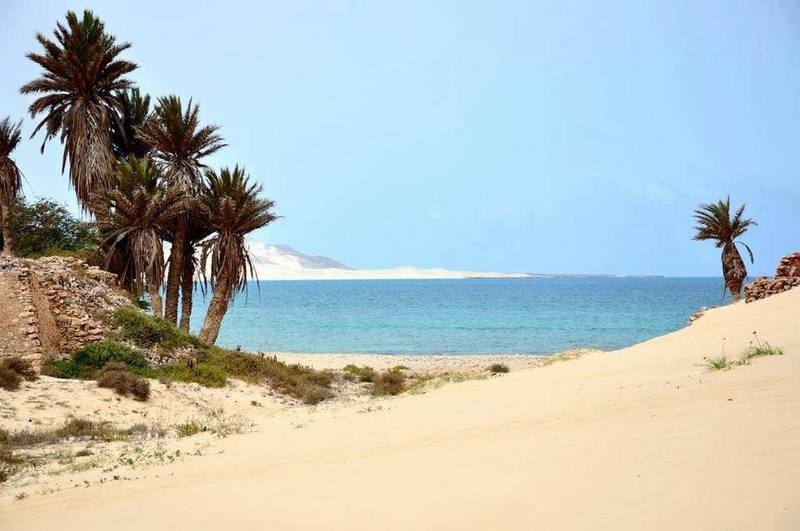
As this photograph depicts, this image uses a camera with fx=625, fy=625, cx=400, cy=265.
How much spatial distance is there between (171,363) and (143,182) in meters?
8.60

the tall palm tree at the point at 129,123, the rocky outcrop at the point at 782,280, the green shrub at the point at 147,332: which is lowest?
the green shrub at the point at 147,332

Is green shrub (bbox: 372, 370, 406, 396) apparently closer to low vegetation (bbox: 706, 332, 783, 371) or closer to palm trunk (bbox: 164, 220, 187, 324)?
palm trunk (bbox: 164, 220, 187, 324)

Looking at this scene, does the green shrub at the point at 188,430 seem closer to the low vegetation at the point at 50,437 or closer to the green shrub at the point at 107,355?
the low vegetation at the point at 50,437

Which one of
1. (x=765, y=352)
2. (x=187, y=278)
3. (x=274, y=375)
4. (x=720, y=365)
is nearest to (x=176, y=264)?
(x=187, y=278)

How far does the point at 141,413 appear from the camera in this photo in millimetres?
15203

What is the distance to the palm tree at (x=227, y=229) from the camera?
24797 mm

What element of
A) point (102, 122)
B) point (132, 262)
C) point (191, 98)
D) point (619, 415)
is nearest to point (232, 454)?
point (619, 415)

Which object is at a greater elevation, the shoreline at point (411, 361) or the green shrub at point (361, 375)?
the green shrub at point (361, 375)

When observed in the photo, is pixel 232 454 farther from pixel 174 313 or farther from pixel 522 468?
pixel 174 313

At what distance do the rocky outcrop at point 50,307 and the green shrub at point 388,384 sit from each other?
9.04 metres

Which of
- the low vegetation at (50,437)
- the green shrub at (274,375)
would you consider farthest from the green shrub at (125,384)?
the green shrub at (274,375)

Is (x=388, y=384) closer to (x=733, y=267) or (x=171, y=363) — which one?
(x=171, y=363)

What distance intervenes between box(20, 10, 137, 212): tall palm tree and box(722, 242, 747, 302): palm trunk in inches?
1190

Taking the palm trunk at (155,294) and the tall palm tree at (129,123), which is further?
the tall palm tree at (129,123)
